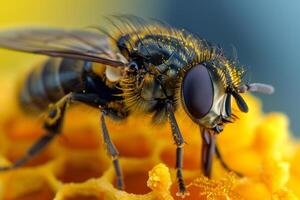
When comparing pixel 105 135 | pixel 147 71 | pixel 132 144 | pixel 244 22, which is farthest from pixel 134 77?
pixel 244 22

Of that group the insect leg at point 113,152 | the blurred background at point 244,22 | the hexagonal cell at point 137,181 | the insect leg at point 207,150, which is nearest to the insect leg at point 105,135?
the insect leg at point 113,152

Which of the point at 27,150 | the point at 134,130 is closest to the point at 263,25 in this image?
the point at 134,130

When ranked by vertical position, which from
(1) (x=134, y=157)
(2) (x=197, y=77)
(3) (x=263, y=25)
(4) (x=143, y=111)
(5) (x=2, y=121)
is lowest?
(5) (x=2, y=121)

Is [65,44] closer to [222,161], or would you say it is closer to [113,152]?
[113,152]

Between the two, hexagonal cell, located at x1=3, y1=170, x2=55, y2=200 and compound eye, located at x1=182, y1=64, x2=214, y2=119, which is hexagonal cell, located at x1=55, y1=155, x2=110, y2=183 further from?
compound eye, located at x1=182, y1=64, x2=214, y2=119

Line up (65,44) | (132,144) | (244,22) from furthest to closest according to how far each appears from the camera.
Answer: (244,22)
(132,144)
(65,44)

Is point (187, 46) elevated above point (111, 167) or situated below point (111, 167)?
above

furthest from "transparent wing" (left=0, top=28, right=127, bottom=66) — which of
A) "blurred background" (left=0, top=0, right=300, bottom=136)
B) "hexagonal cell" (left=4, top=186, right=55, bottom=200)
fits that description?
"blurred background" (left=0, top=0, right=300, bottom=136)

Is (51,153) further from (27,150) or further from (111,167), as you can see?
(111,167)
